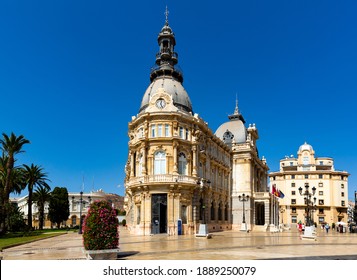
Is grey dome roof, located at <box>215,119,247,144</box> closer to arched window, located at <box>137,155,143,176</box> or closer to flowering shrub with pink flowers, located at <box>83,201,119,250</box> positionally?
arched window, located at <box>137,155,143,176</box>

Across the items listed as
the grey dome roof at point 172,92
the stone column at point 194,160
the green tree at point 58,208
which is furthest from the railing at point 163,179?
the green tree at point 58,208

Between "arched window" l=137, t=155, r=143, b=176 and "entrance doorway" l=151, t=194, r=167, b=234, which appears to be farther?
"arched window" l=137, t=155, r=143, b=176

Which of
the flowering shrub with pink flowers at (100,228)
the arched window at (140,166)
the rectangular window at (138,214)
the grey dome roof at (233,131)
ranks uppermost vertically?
the grey dome roof at (233,131)

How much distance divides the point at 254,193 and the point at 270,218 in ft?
16.3

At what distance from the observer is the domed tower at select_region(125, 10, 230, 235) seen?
38.8 metres

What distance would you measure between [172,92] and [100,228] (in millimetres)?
28720

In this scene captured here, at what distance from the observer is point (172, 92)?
1756 inches

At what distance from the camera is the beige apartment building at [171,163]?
127 feet

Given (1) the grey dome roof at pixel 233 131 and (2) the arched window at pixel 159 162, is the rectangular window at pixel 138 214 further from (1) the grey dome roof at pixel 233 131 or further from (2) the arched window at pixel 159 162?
(1) the grey dome roof at pixel 233 131

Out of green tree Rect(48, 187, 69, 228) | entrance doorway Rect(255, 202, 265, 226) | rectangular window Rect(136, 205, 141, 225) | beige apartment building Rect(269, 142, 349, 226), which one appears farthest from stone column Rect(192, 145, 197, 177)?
beige apartment building Rect(269, 142, 349, 226)

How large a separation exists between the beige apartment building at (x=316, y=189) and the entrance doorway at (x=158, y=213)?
65.1 meters

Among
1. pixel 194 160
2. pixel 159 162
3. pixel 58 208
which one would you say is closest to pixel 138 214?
pixel 159 162

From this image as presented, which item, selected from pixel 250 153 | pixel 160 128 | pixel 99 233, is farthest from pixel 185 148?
pixel 99 233
